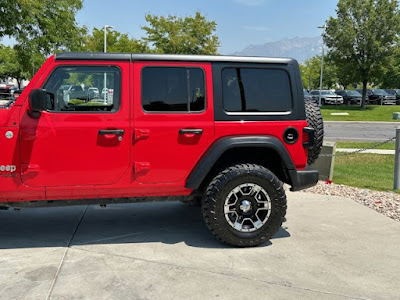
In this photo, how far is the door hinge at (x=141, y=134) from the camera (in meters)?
3.91

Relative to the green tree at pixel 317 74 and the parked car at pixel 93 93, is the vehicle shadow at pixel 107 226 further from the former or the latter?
the green tree at pixel 317 74

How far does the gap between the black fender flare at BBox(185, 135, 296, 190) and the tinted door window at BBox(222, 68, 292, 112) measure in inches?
12.3

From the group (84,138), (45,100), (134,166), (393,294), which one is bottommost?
(393,294)

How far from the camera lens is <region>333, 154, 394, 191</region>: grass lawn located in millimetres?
7094

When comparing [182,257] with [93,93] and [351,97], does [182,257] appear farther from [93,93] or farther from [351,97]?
[351,97]

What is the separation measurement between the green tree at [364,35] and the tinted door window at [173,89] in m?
27.4

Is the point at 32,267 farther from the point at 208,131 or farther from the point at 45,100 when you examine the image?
the point at 208,131

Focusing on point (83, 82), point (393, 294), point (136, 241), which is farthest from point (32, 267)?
point (393, 294)

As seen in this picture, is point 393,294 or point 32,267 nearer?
point 393,294

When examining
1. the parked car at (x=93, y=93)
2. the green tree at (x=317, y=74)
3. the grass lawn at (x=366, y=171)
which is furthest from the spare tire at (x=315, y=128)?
the green tree at (x=317, y=74)

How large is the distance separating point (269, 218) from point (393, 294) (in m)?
1.35

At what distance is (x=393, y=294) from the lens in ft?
10.7

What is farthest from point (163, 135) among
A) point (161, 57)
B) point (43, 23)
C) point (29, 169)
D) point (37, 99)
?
point (43, 23)

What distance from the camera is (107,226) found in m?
4.82
